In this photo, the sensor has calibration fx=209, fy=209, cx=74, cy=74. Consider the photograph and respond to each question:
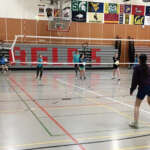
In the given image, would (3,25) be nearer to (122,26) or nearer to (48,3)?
(48,3)

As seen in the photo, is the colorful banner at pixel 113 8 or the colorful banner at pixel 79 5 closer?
the colorful banner at pixel 79 5

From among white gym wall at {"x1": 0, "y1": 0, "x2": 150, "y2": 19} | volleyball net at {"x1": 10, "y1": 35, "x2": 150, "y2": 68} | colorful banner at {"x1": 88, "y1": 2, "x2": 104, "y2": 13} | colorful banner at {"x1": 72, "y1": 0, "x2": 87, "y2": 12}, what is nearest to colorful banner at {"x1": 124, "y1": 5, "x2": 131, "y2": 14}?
colorful banner at {"x1": 88, "y1": 2, "x2": 104, "y2": 13}

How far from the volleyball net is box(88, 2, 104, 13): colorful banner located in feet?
10.3

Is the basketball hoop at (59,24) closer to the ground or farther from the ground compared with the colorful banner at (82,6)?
closer to the ground

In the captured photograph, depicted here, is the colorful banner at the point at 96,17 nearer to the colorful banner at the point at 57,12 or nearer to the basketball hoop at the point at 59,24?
the basketball hoop at the point at 59,24

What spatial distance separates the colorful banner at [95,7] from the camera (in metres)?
20.6

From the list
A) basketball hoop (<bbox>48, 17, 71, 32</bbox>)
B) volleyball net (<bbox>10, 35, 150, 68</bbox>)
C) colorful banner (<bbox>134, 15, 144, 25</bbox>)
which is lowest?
volleyball net (<bbox>10, 35, 150, 68</bbox>)

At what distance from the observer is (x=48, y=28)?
1900cm

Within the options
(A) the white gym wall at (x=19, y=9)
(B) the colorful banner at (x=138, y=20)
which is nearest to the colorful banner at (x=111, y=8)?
(B) the colorful banner at (x=138, y=20)

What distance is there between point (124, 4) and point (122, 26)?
2.24m

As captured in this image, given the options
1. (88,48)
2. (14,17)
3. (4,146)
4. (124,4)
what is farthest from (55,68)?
(4,146)

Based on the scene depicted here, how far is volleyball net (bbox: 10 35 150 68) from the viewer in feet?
61.2

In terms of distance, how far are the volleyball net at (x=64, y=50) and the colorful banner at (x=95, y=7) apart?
3.15m

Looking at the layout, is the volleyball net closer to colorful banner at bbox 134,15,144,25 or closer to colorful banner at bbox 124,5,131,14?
colorful banner at bbox 134,15,144,25
